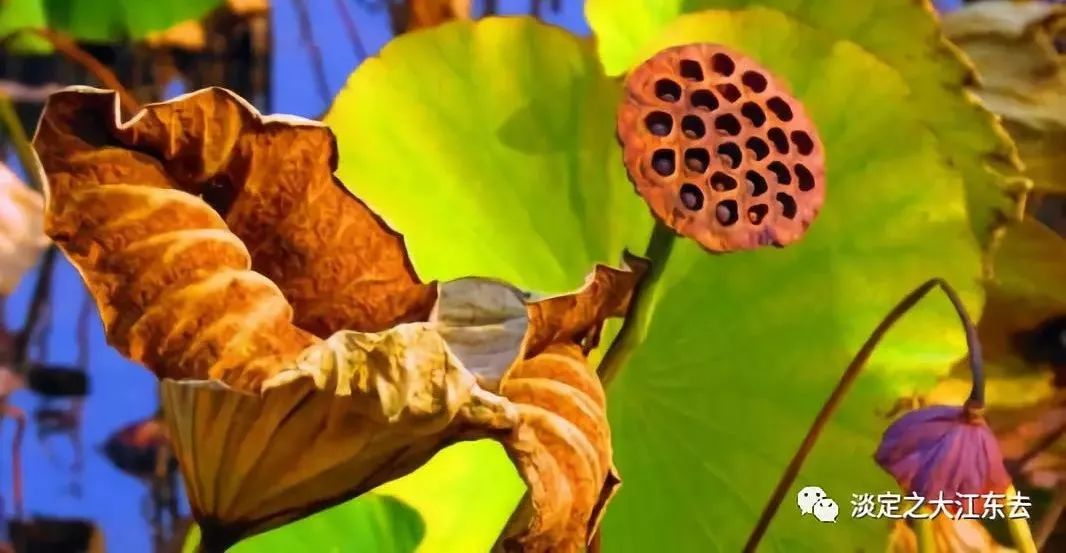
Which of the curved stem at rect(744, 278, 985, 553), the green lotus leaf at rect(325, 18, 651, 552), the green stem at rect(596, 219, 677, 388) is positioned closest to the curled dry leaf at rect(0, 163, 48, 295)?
the green lotus leaf at rect(325, 18, 651, 552)

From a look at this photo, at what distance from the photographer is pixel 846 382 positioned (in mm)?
603

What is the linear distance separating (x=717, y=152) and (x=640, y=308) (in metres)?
0.09

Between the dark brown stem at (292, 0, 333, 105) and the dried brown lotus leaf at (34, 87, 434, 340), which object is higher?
the dark brown stem at (292, 0, 333, 105)

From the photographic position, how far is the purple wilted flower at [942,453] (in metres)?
0.56

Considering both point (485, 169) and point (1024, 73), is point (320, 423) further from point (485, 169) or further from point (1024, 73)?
point (1024, 73)

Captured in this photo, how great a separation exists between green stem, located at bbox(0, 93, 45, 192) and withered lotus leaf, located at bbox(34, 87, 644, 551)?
0.03m

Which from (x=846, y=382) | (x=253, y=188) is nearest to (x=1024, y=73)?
(x=846, y=382)

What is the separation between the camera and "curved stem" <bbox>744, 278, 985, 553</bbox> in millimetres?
596

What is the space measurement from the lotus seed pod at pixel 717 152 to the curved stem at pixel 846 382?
79 mm

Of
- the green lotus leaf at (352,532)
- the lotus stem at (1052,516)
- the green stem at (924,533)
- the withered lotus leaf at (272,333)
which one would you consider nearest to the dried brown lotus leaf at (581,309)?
the withered lotus leaf at (272,333)

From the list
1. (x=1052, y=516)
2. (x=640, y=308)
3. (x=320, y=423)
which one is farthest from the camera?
(x=1052, y=516)

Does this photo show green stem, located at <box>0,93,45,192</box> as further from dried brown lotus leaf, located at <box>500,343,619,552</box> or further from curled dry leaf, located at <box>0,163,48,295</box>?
dried brown lotus leaf, located at <box>500,343,619,552</box>

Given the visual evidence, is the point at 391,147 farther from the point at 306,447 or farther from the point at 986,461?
the point at 986,461

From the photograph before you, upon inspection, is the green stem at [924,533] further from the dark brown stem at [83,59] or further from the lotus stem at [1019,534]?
the dark brown stem at [83,59]
